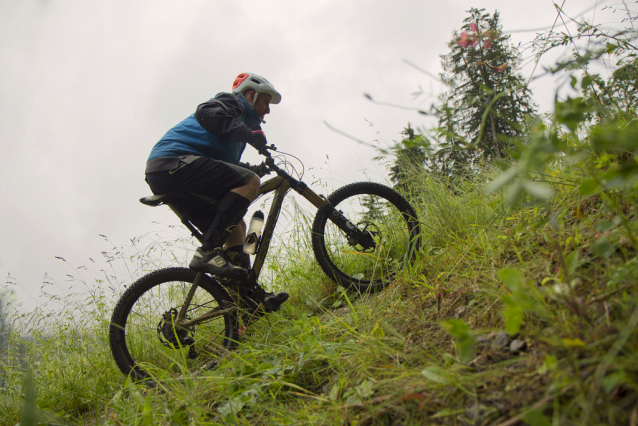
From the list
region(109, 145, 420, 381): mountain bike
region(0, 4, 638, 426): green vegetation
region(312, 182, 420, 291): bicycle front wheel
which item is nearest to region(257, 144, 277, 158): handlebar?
region(109, 145, 420, 381): mountain bike

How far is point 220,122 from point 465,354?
2488mm

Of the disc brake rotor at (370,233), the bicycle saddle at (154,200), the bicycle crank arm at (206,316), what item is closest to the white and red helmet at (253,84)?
the bicycle saddle at (154,200)

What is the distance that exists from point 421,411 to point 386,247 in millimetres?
1965

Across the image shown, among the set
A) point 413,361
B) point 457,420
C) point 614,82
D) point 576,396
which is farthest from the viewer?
point 614,82

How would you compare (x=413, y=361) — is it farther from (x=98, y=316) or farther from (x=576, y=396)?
(x=98, y=316)

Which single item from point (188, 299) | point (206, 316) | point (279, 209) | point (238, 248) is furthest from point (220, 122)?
point (206, 316)

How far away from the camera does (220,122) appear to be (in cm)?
269

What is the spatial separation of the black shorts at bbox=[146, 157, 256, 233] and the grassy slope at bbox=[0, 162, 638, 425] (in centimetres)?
118

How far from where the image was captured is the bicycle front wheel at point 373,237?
2.83m

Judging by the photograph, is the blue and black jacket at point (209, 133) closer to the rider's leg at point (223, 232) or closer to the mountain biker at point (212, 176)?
the mountain biker at point (212, 176)

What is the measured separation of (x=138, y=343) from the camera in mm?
2797

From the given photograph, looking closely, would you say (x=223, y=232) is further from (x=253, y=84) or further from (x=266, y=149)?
(x=253, y=84)

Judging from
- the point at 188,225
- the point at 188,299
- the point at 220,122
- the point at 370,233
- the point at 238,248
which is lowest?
the point at 370,233

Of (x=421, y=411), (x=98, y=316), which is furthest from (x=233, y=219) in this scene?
(x=421, y=411)
